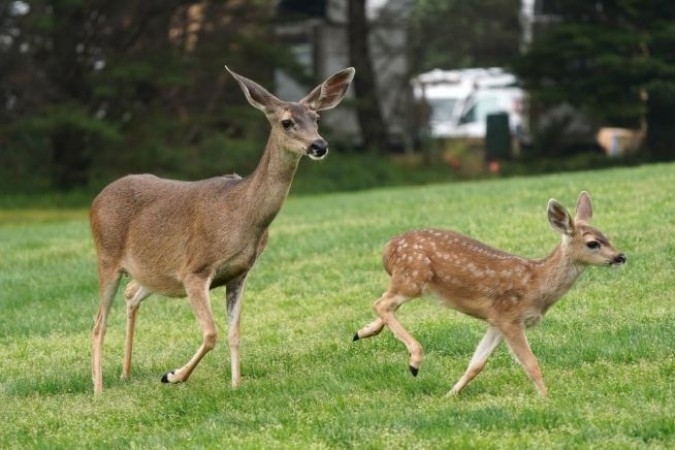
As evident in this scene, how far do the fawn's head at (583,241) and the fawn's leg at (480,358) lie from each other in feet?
2.10

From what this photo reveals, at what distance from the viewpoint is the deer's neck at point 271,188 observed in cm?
916

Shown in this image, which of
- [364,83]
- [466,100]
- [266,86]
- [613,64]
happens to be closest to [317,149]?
[613,64]

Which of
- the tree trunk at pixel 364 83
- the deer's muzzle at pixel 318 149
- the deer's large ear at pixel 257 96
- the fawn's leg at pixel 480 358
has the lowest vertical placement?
the tree trunk at pixel 364 83

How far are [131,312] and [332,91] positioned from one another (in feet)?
6.71

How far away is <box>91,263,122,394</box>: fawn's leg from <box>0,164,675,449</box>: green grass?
143 millimetres

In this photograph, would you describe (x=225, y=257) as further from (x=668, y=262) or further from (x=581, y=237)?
(x=668, y=262)

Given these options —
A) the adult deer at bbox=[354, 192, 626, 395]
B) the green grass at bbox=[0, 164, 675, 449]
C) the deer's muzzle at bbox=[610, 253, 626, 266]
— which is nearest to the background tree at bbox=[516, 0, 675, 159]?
the green grass at bbox=[0, 164, 675, 449]

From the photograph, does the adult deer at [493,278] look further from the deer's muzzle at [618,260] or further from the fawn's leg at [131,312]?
the fawn's leg at [131,312]

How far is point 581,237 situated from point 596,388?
2.83ft

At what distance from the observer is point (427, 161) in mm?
32156

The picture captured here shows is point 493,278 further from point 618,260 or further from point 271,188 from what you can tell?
point 271,188

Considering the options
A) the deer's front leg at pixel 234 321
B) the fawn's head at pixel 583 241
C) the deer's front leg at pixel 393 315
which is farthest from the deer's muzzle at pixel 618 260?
the deer's front leg at pixel 234 321

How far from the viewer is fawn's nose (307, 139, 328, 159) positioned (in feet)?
28.9

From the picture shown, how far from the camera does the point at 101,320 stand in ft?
31.9
